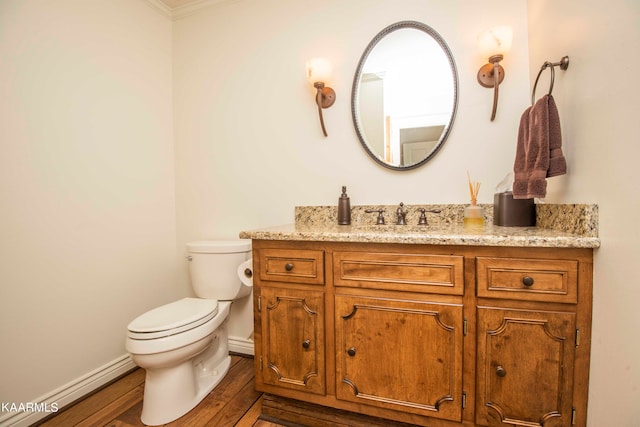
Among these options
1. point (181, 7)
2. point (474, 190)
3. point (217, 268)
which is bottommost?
point (217, 268)

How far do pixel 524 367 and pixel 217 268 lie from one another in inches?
60.0

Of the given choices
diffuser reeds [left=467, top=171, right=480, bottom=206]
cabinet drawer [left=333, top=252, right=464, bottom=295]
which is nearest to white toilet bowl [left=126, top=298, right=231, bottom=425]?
cabinet drawer [left=333, top=252, right=464, bottom=295]

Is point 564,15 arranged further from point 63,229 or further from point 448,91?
point 63,229

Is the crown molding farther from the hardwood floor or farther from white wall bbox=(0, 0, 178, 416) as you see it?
the hardwood floor

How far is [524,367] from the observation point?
924mm

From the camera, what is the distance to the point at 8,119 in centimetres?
123

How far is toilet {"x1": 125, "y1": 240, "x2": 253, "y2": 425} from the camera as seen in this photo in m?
1.22

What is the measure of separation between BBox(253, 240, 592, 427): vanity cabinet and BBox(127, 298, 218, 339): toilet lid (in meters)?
0.33

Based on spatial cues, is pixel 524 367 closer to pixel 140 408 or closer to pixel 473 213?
pixel 473 213

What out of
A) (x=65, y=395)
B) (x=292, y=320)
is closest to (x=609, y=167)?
(x=292, y=320)

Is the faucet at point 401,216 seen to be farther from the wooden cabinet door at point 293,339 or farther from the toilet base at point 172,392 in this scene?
the toilet base at point 172,392

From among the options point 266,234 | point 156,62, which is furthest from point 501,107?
point 156,62

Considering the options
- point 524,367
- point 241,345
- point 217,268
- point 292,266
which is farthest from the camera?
point 241,345
